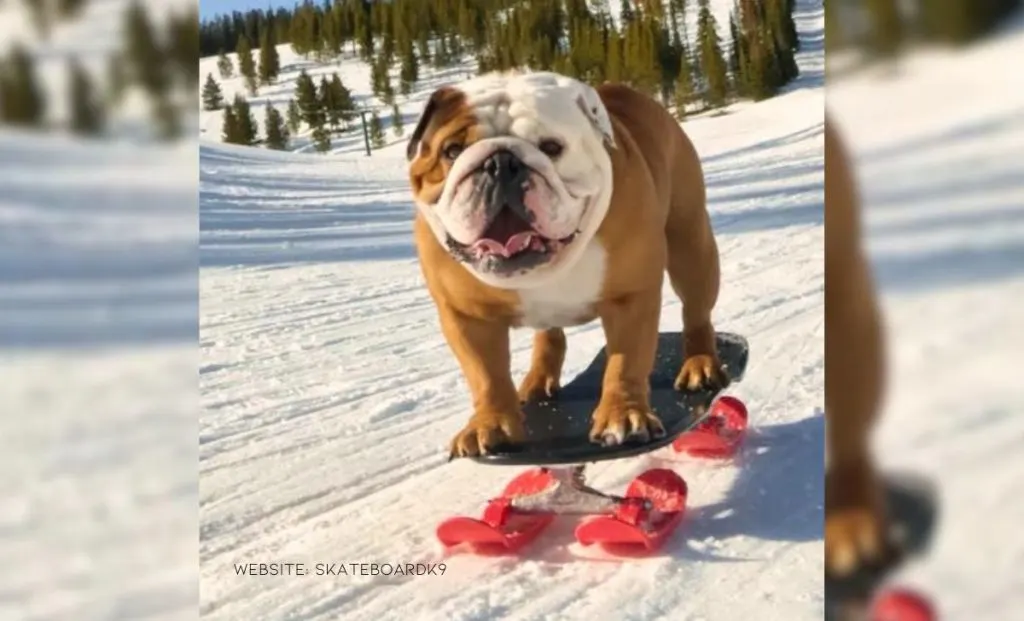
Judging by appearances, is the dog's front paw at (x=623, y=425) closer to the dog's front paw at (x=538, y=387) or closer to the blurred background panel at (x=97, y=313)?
the dog's front paw at (x=538, y=387)

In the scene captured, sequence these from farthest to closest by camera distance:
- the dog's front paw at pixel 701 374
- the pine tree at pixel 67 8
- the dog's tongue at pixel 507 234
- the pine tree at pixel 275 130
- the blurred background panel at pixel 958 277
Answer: the pine tree at pixel 275 130, the pine tree at pixel 67 8, the dog's front paw at pixel 701 374, the dog's tongue at pixel 507 234, the blurred background panel at pixel 958 277

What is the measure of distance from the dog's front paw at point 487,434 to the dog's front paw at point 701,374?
21 centimetres

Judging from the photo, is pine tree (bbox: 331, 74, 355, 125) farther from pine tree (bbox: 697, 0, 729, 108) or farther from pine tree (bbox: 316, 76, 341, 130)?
pine tree (bbox: 697, 0, 729, 108)

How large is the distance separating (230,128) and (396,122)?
9.5 inches

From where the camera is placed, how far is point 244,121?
1.72m

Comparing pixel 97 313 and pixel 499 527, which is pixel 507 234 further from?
pixel 97 313

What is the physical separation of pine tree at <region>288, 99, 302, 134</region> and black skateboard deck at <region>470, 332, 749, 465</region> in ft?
1.70

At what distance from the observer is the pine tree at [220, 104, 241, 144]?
1.70 m

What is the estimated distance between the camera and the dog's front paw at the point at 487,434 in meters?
1.48

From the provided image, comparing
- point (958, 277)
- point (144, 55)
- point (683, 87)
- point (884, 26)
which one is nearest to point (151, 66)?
point (144, 55)

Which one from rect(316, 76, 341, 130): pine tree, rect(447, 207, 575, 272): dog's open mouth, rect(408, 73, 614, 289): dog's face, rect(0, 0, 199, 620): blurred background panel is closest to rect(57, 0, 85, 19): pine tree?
rect(0, 0, 199, 620): blurred background panel

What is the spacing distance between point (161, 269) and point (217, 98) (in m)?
0.25

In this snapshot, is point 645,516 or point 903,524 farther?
point 645,516

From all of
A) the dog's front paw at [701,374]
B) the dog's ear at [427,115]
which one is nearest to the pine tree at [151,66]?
the dog's ear at [427,115]
